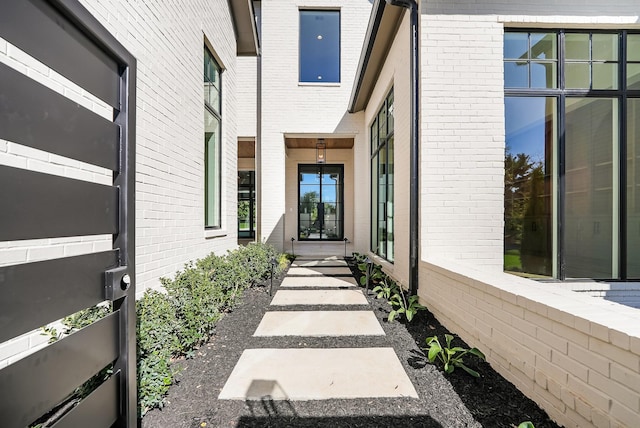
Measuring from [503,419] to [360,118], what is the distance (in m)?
7.30

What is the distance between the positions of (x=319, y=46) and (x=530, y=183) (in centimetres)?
675

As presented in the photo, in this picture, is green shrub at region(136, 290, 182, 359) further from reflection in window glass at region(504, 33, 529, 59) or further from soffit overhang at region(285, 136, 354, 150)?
soffit overhang at region(285, 136, 354, 150)

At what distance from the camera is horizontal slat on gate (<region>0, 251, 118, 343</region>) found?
85 cm

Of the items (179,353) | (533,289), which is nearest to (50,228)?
(179,353)

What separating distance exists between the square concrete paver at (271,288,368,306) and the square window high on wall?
6143 mm

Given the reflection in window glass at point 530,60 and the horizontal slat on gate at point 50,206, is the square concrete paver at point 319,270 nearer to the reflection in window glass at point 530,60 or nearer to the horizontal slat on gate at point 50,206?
the reflection in window glass at point 530,60

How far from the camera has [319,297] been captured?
4.00 m

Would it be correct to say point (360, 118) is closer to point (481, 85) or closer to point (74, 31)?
point (481, 85)

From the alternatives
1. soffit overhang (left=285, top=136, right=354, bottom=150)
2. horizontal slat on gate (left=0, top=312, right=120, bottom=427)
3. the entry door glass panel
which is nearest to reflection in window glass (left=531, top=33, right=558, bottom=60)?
the entry door glass panel

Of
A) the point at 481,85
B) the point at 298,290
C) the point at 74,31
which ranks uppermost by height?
the point at 481,85

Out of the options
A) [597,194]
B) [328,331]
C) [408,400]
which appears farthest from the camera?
[597,194]

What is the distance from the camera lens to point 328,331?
2.86 metres

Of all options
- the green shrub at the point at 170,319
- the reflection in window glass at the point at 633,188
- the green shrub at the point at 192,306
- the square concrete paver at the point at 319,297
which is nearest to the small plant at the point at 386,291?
the square concrete paver at the point at 319,297

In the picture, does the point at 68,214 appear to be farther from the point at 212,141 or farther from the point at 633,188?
the point at 633,188
